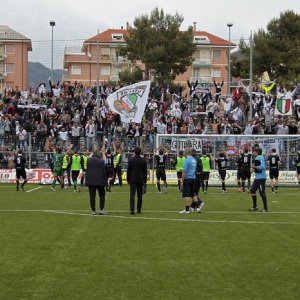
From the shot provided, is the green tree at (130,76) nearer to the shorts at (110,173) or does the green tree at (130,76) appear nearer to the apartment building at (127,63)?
the apartment building at (127,63)

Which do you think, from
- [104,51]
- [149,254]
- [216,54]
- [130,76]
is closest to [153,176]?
[149,254]

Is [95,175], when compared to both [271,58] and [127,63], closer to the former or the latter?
[271,58]

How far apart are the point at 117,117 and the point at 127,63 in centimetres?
3876

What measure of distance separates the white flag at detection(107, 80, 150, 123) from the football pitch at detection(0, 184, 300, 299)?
17.6 meters

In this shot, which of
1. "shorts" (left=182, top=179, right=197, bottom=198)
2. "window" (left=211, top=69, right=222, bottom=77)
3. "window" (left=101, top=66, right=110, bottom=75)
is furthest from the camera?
"window" (left=211, top=69, right=222, bottom=77)

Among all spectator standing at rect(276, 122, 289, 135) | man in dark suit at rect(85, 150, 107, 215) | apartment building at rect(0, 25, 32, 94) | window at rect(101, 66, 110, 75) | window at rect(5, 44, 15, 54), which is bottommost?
man in dark suit at rect(85, 150, 107, 215)

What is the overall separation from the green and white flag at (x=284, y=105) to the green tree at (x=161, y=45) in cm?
2098

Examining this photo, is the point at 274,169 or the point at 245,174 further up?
the point at 274,169

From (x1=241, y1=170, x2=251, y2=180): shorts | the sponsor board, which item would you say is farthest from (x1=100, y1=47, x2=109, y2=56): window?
(x1=241, y1=170, x2=251, y2=180): shorts

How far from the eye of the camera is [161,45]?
2547 inches

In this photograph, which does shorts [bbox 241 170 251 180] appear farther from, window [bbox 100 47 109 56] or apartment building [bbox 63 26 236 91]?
window [bbox 100 47 109 56]

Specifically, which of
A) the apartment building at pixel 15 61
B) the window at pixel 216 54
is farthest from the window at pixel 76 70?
Answer: the window at pixel 216 54

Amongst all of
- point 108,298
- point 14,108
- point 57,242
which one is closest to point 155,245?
point 57,242

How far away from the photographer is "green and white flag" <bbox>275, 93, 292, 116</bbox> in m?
42.3
